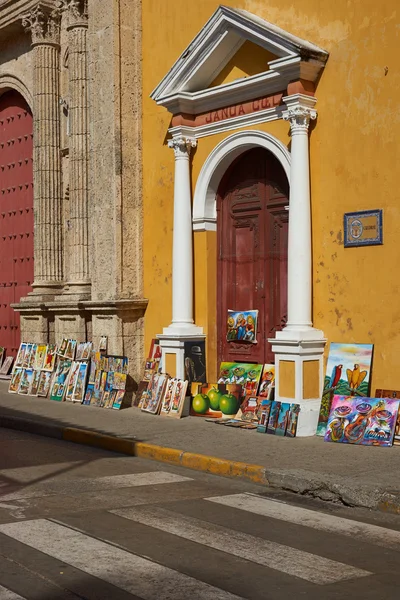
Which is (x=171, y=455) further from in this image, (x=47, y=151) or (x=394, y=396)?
(x=47, y=151)

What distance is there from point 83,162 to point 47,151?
157cm

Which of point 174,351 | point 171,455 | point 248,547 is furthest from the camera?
point 174,351

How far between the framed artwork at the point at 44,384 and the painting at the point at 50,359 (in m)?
0.07

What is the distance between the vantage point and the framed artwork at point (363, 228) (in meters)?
10.6

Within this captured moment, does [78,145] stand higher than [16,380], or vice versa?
[78,145]

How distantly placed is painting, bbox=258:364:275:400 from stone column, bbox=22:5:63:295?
6031 mm

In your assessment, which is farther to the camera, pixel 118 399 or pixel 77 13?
pixel 77 13

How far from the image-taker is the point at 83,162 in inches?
623

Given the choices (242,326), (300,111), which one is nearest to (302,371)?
(242,326)

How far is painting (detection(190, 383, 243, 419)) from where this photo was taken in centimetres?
1214

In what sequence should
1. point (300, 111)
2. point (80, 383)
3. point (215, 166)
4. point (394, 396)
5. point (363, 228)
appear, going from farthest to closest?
1. point (80, 383)
2. point (215, 166)
3. point (300, 111)
4. point (363, 228)
5. point (394, 396)

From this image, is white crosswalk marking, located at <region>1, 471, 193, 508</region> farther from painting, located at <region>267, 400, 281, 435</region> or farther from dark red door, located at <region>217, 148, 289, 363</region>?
dark red door, located at <region>217, 148, 289, 363</region>

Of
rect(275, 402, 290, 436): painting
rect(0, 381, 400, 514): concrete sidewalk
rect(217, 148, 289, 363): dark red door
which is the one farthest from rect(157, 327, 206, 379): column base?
rect(275, 402, 290, 436): painting

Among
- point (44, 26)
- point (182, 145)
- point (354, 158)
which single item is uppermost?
point (44, 26)
